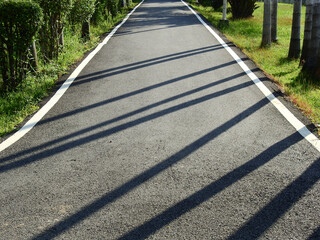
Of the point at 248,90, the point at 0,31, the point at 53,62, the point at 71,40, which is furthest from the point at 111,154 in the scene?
the point at 71,40

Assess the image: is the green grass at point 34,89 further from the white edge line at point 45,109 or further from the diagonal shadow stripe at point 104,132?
the diagonal shadow stripe at point 104,132

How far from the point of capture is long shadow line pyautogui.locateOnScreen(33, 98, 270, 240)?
316cm

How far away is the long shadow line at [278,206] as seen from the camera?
306cm

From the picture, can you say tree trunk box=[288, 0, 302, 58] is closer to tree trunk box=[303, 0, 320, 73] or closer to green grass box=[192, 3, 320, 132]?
green grass box=[192, 3, 320, 132]

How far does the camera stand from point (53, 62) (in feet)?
28.8

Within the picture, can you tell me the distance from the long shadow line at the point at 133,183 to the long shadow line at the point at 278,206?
117cm

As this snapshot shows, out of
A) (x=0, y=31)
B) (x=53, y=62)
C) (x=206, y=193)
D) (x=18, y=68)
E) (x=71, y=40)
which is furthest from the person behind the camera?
(x=71, y=40)

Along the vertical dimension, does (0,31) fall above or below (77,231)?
above

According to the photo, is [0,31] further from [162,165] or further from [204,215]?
[204,215]

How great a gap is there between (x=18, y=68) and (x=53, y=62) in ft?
5.07

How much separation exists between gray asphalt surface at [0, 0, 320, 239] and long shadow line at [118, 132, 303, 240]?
0.01m

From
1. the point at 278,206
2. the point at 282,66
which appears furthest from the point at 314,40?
the point at 278,206

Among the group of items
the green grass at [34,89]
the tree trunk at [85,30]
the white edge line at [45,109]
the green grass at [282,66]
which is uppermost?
the tree trunk at [85,30]

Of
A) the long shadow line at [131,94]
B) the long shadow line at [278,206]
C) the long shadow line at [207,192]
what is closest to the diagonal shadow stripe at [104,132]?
the long shadow line at [131,94]
